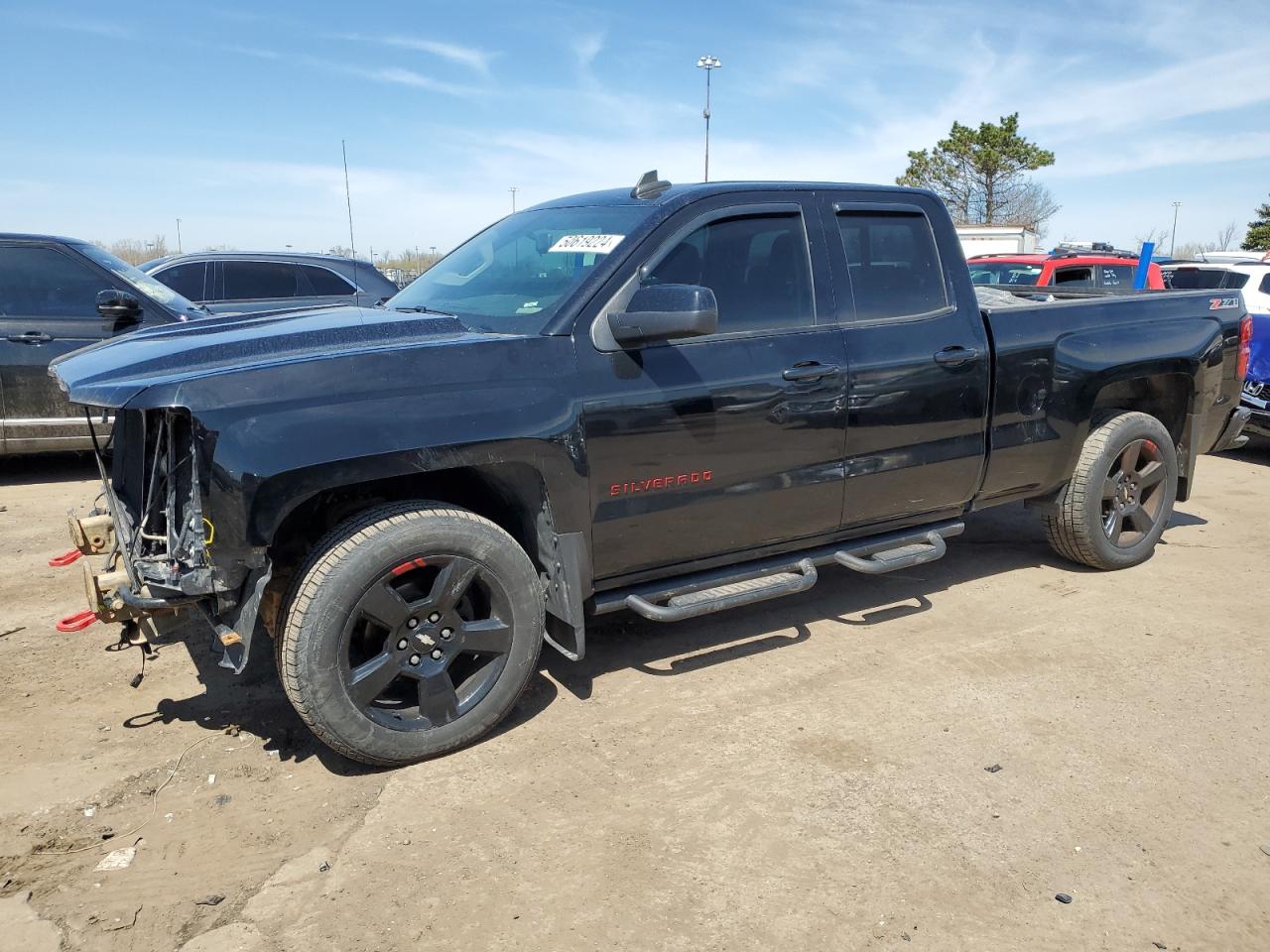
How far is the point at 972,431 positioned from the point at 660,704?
6.40ft

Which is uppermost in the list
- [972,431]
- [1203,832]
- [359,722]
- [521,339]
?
[521,339]

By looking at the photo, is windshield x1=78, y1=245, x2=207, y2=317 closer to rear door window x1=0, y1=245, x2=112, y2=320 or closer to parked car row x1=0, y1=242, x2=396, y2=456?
parked car row x1=0, y1=242, x2=396, y2=456

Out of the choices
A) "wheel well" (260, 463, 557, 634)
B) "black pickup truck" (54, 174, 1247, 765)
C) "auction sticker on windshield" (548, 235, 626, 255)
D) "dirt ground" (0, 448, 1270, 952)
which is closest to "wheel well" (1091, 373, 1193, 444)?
"black pickup truck" (54, 174, 1247, 765)

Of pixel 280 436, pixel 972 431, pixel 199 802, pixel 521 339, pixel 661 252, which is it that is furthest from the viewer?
pixel 972 431

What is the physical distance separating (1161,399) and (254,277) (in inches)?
328

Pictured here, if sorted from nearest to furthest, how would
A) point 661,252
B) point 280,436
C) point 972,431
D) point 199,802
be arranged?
1. point 280,436
2. point 199,802
3. point 661,252
4. point 972,431

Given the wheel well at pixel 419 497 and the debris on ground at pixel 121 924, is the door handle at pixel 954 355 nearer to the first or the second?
the wheel well at pixel 419 497

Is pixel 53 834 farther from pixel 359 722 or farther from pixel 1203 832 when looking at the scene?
pixel 1203 832

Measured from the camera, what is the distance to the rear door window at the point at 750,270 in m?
3.72

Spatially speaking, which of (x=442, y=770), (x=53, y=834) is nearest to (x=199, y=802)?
(x=53, y=834)

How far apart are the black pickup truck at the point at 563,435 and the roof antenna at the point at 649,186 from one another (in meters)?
0.01

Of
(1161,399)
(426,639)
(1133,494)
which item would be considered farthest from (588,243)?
(1161,399)

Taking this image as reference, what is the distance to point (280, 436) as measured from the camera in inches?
112

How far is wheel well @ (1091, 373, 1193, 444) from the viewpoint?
17.1ft
